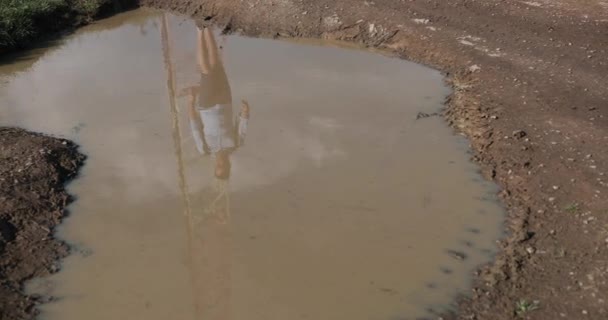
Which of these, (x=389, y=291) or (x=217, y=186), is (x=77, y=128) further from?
(x=389, y=291)

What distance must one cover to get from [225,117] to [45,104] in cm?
260

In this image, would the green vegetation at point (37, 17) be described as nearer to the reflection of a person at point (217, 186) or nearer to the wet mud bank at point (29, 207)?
the reflection of a person at point (217, 186)

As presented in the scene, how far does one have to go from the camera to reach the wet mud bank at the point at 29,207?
4633 millimetres

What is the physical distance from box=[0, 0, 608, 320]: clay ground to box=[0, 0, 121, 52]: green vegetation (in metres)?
1.39

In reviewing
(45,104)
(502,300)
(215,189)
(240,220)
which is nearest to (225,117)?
(215,189)

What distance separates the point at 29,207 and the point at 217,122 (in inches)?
83.3

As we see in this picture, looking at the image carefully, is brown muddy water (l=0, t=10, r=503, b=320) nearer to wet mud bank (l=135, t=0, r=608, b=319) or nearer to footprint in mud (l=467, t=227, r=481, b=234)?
footprint in mud (l=467, t=227, r=481, b=234)

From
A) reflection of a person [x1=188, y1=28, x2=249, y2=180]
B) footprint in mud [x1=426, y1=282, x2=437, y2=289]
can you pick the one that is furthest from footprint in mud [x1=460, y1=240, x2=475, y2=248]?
→ reflection of a person [x1=188, y1=28, x2=249, y2=180]

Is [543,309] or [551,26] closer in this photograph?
[543,309]

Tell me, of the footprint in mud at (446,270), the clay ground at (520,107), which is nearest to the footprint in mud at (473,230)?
the clay ground at (520,107)

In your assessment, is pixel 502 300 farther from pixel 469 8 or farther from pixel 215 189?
pixel 469 8

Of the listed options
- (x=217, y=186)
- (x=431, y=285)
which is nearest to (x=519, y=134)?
(x=431, y=285)

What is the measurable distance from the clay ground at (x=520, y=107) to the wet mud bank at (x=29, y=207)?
0.11 ft

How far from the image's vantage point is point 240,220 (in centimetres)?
546
